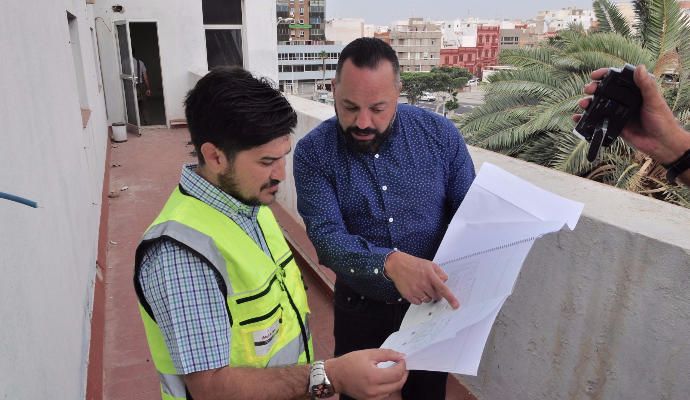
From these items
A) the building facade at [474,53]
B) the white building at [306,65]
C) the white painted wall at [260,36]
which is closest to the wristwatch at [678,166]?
the white painted wall at [260,36]

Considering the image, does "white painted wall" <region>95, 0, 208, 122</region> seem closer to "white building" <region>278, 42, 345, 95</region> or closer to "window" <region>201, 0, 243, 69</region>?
"window" <region>201, 0, 243, 69</region>

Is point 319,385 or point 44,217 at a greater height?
point 44,217

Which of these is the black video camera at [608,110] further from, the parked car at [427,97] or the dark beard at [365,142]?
the parked car at [427,97]

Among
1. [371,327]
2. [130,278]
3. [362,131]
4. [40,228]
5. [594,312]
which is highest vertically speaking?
[362,131]

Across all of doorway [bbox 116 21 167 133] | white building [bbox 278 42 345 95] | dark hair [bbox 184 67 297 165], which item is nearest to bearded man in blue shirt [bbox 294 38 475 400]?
dark hair [bbox 184 67 297 165]

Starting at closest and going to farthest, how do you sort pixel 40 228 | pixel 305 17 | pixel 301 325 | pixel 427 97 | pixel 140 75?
pixel 301 325
pixel 40 228
pixel 140 75
pixel 427 97
pixel 305 17

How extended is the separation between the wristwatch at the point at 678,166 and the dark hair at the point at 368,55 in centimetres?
87

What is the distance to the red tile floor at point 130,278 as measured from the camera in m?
2.60

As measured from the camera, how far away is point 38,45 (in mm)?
2537

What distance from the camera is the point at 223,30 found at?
1005cm

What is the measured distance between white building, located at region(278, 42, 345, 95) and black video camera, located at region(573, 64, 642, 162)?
69720mm

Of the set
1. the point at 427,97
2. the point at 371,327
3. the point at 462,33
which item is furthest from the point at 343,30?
the point at 371,327

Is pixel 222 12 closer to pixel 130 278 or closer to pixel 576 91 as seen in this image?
pixel 576 91

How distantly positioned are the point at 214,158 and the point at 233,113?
0.12 metres
